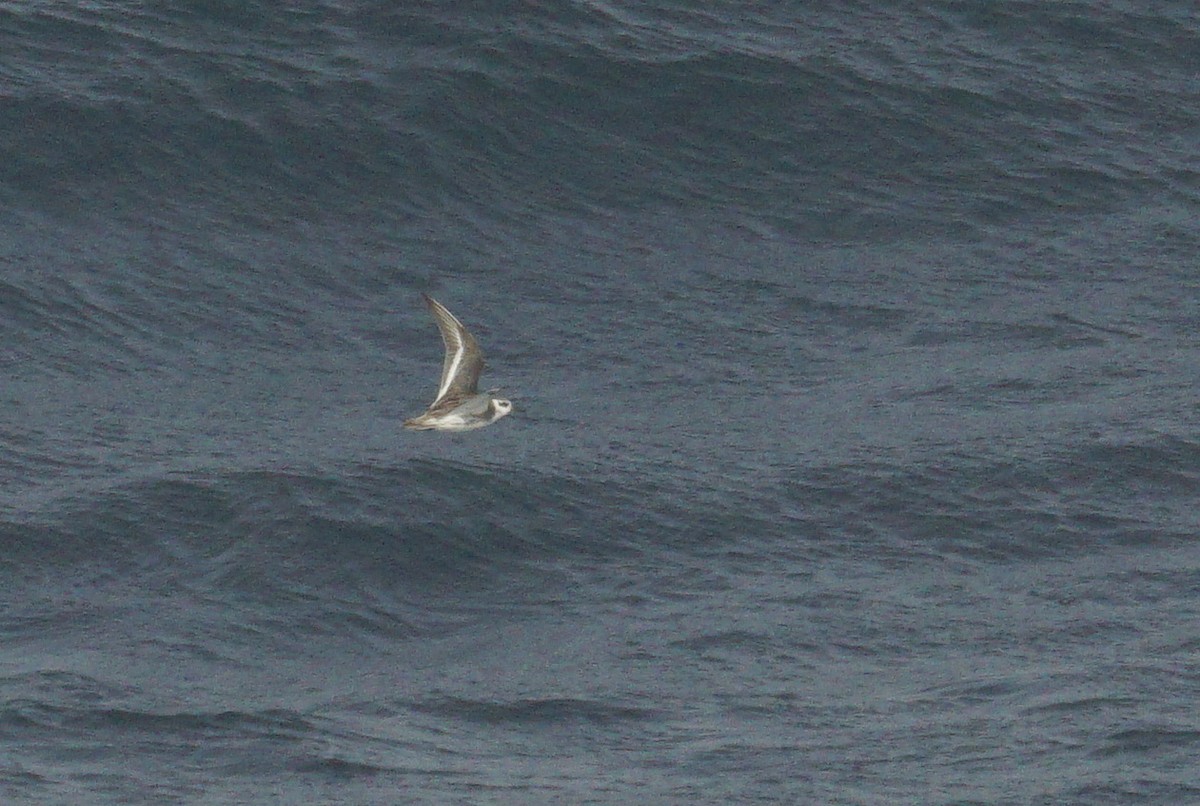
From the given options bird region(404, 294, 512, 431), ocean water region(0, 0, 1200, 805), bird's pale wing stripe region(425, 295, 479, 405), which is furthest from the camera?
ocean water region(0, 0, 1200, 805)

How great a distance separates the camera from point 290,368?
122 ft

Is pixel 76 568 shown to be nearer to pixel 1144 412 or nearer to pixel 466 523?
pixel 466 523

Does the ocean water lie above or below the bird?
below

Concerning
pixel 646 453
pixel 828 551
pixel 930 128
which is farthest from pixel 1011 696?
pixel 930 128

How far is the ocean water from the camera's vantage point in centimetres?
2964

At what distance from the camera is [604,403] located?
123 feet

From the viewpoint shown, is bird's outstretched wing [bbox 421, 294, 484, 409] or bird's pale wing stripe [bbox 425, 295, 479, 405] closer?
bird's pale wing stripe [bbox 425, 295, 479, 405]

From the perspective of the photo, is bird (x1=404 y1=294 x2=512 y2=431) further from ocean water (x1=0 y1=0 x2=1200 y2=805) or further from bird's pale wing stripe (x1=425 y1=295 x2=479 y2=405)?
ocean water (x1=0 y1=0 x2=1200 y2=805)

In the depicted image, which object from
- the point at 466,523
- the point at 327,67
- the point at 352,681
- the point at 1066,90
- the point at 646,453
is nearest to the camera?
the point at 352,681

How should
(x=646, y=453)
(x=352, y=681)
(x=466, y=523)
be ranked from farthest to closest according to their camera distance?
(x=646, y=453) → (x=466, y=523) → (x=352, y=681)

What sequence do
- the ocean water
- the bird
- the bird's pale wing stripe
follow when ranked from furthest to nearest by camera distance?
the ocean water → the bird → the bird's pale wing stripe

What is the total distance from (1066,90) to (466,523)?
1822cm

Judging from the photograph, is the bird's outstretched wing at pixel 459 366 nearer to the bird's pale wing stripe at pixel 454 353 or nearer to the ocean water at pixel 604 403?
the bird's pale wing stripe at pixel 454 353

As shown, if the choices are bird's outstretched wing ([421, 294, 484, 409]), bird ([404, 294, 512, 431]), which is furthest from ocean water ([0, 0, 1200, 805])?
bird's outstretched wing ([421, 294, 484, 409])
